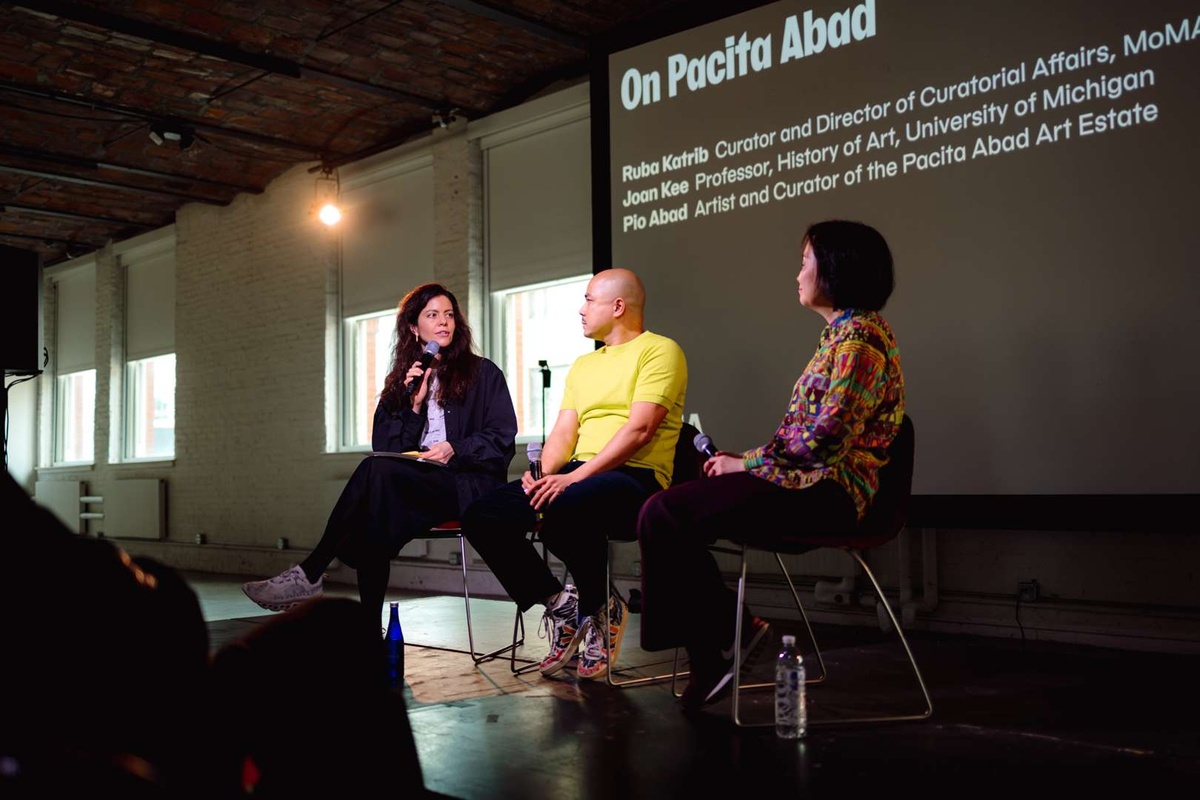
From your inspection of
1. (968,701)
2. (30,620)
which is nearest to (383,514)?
(968,701)

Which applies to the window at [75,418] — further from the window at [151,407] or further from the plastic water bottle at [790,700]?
the plastic water bottle at [790,700]

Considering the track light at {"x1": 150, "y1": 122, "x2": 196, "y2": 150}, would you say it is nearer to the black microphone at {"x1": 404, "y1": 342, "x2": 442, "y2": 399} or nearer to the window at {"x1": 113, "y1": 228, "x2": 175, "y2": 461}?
the window at {"x1": 113, "y1": 228, "x2": 175, "y2": 461}

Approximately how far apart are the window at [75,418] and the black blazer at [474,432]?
28.3 ft

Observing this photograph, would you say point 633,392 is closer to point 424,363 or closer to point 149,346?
point 424,363

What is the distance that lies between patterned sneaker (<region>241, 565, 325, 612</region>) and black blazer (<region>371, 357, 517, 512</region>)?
1.85ft

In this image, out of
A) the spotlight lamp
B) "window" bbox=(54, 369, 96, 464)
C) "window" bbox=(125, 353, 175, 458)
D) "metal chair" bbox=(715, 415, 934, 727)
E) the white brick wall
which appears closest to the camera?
"metal chair" bbox=(715, 415, 934, 727)

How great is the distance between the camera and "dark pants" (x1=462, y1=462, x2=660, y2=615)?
314 cm

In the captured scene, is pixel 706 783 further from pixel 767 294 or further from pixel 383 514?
pixel 767 294

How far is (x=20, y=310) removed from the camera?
17.5 feet

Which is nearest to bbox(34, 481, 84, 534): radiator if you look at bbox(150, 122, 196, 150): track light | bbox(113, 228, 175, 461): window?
bbox(113, 228, 175, 461): window

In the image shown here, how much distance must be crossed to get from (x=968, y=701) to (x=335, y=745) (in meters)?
2.19

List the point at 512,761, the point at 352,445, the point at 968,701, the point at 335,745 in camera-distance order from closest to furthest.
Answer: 1. the point at 335,745
2. the point at 512,761
3. the point at 968,701
4. the point at 352,445

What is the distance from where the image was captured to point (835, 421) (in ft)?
8.29

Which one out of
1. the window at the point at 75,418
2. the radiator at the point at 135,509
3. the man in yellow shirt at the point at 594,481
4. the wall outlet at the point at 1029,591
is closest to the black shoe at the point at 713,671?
the man in yellow shirt at the point at 594,481
